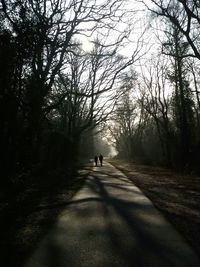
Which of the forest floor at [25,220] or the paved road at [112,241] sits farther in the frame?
the forest floor at [25,220]

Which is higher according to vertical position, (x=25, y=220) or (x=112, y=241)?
(x=25, y=220)

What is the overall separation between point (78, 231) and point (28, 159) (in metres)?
12.4

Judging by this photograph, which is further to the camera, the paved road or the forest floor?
the forest floor

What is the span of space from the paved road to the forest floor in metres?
0.24

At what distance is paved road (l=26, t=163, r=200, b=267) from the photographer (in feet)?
17.0

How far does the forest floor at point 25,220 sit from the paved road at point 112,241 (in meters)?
0.24

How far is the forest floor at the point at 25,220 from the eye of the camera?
5.77m

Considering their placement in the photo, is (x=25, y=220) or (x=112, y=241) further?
(x=25, y=220)

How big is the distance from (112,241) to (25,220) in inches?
118

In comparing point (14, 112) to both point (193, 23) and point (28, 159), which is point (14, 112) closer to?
point (28, 159)

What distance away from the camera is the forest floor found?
18.9ft

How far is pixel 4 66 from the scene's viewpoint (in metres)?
13.0

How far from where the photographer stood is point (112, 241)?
6.32 meters

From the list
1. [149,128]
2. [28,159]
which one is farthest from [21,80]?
[149,128]
